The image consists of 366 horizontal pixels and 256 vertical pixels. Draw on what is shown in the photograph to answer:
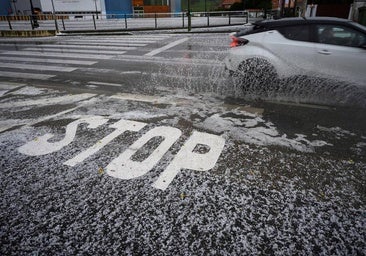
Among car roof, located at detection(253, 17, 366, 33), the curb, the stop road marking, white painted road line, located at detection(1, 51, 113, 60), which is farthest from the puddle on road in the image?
the curb

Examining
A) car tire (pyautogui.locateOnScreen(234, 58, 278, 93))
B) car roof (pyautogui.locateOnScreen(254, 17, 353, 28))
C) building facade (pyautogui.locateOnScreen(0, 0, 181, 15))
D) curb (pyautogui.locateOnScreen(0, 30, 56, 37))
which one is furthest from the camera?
building facade (pyautogui.locateOnScreen(0, 0, 181, 15))

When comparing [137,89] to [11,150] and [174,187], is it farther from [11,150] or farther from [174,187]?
[174,187]

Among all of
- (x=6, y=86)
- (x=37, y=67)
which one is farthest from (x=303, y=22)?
A: (x=37, y=67)

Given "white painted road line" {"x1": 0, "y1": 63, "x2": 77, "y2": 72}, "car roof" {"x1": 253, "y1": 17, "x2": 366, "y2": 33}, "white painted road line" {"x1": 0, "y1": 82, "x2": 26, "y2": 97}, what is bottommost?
"white painted road line" {"x1": 0, "y1": 82, "x2": 26, "y2": 97}

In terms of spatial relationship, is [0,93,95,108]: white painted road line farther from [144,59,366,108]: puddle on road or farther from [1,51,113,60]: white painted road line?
[1,51,113,60]: white painted road line

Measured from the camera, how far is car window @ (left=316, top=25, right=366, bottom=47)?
15.5 ft

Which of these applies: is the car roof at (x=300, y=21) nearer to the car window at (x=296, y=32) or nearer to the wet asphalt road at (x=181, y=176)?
the car window at (x=296, y=32)

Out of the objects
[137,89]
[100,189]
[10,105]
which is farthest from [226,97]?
[10,105]

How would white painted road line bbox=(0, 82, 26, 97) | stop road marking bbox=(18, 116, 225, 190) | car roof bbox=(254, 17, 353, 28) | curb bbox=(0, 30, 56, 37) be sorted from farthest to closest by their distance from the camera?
curb bbox=(0, 30, 56, 37) < white painted road line bbox=(0, 82, 26, 97) < car roof bbox=(254, 17, 353, 28) < stop road marking bbox=(18, 116, 225, 190)

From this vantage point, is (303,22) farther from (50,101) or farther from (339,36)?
(50,101)

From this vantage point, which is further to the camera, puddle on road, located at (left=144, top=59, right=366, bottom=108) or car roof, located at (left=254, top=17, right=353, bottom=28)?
puddle on road, located at (left=144, top=59, right=366, bottom=108)

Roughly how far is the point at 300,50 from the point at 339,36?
0.72 m

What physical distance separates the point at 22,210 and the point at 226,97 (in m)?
4.11

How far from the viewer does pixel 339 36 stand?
4859 mm
